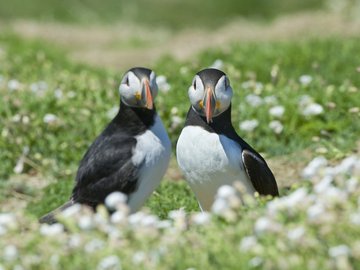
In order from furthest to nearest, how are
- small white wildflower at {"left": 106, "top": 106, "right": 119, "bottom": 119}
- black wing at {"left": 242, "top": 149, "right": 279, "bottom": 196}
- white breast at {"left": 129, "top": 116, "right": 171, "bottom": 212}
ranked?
small white wildflower at {"left": 106, "top": 106, "right": 119, "bottom": 119}
white breast at {"left": 129, "top": 116, "right": 171, "bottom": 212}
black wing at {"left": 242, "top": 149, "right": 279, "bottom": 196}

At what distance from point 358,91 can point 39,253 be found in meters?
5.49

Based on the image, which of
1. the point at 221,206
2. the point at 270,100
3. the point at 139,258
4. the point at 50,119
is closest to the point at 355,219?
the point at 221,206

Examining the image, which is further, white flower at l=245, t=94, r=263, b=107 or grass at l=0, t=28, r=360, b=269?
white flower at l=245, t=94, r=263, b=107

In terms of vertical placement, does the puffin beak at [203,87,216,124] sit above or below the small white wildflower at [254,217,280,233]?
above

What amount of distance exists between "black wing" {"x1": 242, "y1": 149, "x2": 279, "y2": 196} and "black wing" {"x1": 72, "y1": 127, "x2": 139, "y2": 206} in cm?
76

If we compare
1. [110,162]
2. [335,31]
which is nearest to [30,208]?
[110,162]

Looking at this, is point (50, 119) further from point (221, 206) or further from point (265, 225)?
point (265, 225)

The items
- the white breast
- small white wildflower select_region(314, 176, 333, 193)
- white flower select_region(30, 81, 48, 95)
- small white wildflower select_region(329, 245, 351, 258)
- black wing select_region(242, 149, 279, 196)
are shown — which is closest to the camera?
small white wildflower select_region(329, 245, 351, 258)

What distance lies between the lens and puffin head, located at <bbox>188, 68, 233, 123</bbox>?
264 inches

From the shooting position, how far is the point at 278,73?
1115 centimetres

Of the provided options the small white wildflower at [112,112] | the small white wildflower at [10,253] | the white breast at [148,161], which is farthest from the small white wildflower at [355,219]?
the small white wildflower at [112,112]

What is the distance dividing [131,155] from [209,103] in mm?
702

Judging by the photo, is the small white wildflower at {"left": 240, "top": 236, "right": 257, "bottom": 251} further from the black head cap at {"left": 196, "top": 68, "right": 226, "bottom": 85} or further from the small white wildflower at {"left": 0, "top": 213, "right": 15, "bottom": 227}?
the black head cap at {"left": 196, "top": 68, "right": 226, "bottom": 85}

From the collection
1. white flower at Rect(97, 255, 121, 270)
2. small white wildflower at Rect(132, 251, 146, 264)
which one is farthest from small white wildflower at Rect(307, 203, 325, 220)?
white flower at Rect(97, 255, 121, 270)
